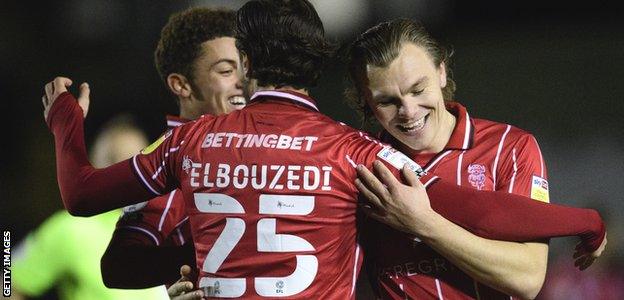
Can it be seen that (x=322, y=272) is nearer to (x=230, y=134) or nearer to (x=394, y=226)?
(x=394, y=226)

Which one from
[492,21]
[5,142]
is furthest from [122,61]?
[492,21]

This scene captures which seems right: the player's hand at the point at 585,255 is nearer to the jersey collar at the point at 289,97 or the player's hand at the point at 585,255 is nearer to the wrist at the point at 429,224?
the wrist at the point at 429,224

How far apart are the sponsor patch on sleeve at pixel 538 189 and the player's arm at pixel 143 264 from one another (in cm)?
112

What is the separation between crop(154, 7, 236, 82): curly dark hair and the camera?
353 cm

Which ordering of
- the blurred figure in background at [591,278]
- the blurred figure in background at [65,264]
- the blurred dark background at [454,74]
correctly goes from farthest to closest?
the blurred dark background at [454,74] < the blurred figure in background at [591,278] < the blurred figure in background at [65,264]

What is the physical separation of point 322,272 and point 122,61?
4997mm

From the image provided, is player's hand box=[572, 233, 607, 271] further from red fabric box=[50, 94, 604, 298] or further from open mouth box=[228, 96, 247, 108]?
open mouth box=[228, 96, 247, 108]

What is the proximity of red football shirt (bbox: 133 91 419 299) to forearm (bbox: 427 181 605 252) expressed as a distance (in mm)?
169

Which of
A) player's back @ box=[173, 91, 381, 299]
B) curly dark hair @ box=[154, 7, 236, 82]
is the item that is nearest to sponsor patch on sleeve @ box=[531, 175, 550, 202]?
player's back @ box=[173, 91, 381, 299]

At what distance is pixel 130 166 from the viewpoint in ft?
8.70

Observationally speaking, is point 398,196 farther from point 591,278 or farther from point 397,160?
point 591,278

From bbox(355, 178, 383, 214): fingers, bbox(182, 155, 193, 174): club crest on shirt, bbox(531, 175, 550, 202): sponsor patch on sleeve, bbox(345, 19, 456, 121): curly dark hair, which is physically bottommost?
bbox(531, 175, 550, 202): sponsor patch on sleeve

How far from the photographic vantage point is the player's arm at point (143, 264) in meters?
3.10

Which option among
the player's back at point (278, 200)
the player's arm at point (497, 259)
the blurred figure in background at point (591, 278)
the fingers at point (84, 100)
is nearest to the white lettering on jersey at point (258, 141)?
the player's back at point (278, 200)
